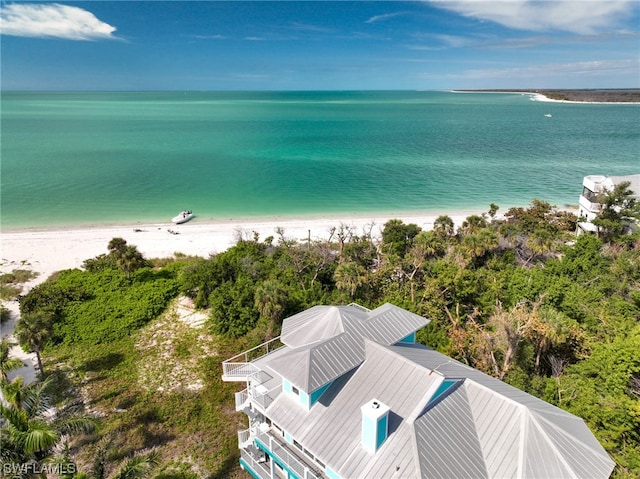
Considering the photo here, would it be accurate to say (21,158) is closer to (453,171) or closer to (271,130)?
(271,130)

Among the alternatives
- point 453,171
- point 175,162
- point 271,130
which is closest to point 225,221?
point 175,162

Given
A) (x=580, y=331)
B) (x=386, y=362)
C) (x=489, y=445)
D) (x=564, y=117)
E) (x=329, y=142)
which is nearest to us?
(x=489, y=445)

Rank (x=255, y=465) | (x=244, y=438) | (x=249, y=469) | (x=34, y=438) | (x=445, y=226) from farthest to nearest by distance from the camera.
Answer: (x=445, y=226)
(x=244, y=438)
(x=249, y=469)
(x=255, y=465)
(x=34, y=438)

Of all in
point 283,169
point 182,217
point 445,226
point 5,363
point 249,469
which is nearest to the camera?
point 249,469

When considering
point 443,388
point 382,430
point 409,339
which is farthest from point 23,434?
point 409,339

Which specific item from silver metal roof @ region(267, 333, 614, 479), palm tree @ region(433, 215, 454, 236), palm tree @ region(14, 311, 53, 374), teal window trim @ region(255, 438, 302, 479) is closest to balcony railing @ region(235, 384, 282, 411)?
silver metal roof @ region(267, 333, 614, 479)

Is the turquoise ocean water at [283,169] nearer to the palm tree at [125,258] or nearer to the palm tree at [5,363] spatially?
the palm tree at [125,258]

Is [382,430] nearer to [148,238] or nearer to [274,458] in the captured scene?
[274,458]
